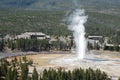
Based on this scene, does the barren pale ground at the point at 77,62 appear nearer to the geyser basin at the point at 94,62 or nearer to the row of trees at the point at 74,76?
the geyser basin at the point at 94,62

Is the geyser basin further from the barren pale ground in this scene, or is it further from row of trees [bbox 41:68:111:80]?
row of trees [bbox 41:68:111:80]

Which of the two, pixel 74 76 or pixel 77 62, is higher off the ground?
pixel 74 76

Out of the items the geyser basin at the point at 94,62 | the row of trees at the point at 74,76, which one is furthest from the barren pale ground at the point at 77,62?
the row of trees at the point at 74,76

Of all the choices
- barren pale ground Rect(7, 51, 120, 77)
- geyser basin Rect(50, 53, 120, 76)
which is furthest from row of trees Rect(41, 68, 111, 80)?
geyser basin Rect(50, 53, 120, 76)

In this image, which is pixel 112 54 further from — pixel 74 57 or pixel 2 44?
pixel 2 44

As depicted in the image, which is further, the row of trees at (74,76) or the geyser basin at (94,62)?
the geyser basin at (94,62)

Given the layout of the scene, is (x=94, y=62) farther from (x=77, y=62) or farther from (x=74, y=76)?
(x=74, y=76)

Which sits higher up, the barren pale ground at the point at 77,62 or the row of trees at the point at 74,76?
the row of trees at the point at 74,76

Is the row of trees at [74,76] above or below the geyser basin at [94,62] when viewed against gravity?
above

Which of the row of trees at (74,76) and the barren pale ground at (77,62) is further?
the barren pale ground at (77,62)

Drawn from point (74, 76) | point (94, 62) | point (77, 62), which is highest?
point (74, 76)

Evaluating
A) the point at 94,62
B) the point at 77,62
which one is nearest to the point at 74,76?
the point at 77,62
